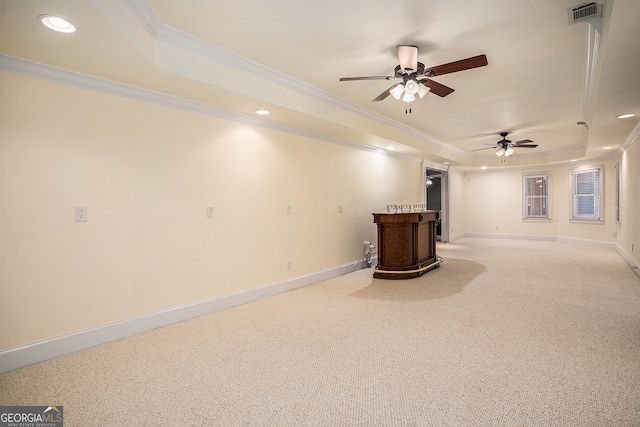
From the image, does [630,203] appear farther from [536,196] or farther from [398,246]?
[398,246]

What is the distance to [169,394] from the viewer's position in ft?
6.91

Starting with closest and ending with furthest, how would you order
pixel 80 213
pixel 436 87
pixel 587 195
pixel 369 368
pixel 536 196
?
pixel 369 368, pixel 80 213, pixel 436 87, pixel 587 195, pixel 536 196

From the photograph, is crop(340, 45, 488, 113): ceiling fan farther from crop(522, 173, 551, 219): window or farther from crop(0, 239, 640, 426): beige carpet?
crop(522, 173, 551, 219): window

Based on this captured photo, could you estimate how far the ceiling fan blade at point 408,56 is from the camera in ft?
9.24

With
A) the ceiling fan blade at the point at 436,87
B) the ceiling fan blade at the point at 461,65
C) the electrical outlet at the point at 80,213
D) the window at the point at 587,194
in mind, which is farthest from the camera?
the window at the point at 587,194

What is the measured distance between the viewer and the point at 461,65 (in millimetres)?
2842

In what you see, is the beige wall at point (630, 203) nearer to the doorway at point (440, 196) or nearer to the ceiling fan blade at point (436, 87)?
the doorway at point (440, 196)

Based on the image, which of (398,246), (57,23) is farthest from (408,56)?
(398,246)

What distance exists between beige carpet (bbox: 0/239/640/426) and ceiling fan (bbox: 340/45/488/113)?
89.6 inches

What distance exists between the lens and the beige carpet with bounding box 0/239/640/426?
1895 millimetres

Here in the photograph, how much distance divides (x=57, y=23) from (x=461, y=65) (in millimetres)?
2900

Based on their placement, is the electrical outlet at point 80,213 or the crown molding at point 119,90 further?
the electrical outlet at point 80,213

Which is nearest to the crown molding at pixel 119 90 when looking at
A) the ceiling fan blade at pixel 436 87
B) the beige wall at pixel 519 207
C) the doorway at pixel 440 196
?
the ceiling fan blade at pixel 436 87

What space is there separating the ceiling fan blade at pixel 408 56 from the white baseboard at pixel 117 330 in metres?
3.00
